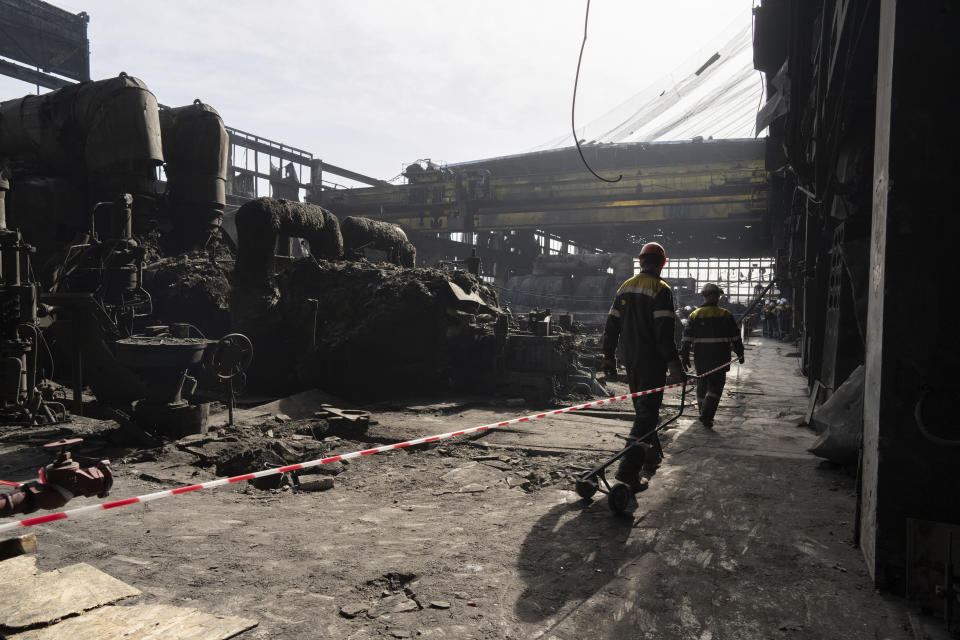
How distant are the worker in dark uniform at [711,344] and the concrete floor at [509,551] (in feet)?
4.86

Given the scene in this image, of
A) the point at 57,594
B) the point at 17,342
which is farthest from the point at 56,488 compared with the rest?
the point at 17,342

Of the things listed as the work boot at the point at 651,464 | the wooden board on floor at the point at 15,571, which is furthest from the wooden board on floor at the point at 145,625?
the work boot at the point at 651,464

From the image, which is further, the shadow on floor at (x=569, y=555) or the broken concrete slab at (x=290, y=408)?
the broken concrete slab at (x=290, y=408)

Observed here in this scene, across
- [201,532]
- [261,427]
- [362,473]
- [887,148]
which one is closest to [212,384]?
[261,427]

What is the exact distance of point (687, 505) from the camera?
4.46 meters

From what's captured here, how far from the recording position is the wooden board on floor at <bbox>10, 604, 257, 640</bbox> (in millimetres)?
2529

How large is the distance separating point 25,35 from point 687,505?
3626 cm

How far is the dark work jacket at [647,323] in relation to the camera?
4.71 meters

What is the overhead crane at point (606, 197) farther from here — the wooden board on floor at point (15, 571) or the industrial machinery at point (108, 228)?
the wooden board on floor at point (15, 571)

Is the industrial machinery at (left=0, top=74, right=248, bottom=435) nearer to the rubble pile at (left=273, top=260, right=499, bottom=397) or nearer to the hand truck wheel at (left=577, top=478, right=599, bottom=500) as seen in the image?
the rubble pile at (left=273, top=260, right=499, bottom=397)

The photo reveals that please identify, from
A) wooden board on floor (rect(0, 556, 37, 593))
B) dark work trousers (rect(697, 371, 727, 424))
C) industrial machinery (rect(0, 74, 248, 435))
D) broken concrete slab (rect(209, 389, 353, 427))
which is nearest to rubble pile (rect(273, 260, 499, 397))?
broken concrete slab (rect(209, 389, 353, 427))

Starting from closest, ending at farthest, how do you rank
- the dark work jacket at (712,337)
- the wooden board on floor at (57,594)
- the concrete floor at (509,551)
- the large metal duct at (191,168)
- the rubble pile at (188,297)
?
the wooden board on floor at (57,594)
the concrete floor at (509,551)
the dark work jacket at (712,337)
the rubble pile at (188,297)
the large metal duct at (191,168)

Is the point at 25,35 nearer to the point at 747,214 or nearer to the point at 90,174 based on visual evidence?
the point at 90,174

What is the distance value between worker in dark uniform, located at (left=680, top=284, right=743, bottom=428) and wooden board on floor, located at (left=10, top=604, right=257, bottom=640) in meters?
6.16
